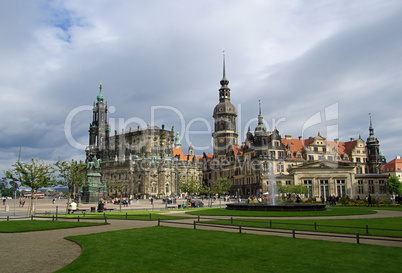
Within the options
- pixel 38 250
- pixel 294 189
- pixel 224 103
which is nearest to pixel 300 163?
pixel 294 189

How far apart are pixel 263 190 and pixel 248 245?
214 feet

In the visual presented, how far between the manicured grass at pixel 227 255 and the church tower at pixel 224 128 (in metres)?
88.5

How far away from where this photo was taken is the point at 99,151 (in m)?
136

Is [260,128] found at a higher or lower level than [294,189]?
higher

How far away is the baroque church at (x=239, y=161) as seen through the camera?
2753 inches

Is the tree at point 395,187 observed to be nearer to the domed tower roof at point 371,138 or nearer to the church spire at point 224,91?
the domed tower roof at point 371,138

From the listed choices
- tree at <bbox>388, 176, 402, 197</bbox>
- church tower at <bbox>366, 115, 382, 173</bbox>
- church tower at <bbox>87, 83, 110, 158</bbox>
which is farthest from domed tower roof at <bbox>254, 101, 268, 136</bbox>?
church tower at <bbox>87, 83, 110, 158</bbox>

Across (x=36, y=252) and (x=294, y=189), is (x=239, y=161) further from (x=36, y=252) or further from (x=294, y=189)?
(x=36, y=252)

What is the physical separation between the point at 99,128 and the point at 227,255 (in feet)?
447

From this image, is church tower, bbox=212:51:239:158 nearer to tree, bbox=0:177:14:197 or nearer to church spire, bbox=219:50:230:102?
church spire, bbox=219:50:230:102

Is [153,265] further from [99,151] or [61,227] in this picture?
[99,151]

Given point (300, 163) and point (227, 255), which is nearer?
point (227, 255)

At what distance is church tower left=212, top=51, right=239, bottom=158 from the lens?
4166 inches

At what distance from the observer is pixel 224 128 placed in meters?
107
